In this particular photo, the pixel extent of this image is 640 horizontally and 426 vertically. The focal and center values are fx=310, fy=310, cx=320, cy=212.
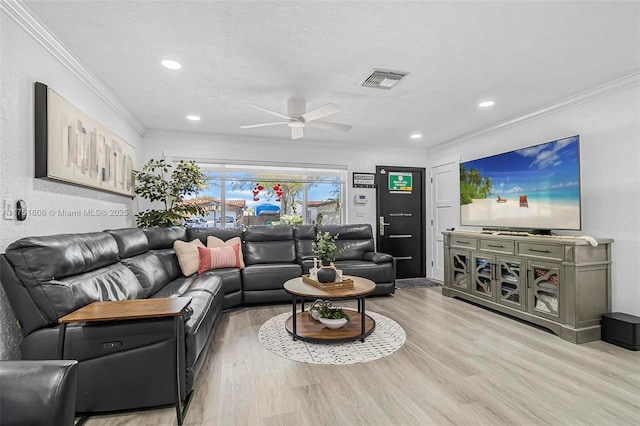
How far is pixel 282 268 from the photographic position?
13.6 feet

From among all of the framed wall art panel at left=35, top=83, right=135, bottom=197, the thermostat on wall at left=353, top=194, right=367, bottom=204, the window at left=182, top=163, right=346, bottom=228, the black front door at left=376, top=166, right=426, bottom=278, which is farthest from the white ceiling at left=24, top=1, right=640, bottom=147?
the black front door at left=376, top=166, right=426, bottom=278

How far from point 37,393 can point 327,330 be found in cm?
219

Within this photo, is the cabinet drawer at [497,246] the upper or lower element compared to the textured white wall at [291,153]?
lower

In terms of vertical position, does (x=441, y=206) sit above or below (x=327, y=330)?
above

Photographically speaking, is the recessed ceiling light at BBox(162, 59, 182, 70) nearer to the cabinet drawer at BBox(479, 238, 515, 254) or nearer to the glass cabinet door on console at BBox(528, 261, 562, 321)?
the cabinet drawer at BBox(479, 238, 515, 254)

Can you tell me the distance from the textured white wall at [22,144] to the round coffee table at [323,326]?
1897mm

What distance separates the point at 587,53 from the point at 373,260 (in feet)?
10.6

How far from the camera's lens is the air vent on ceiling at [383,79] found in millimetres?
2777

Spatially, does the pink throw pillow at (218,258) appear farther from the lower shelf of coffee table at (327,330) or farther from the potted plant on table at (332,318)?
the potted plant on table at (332,318)

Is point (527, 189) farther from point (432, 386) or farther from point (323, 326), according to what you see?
point (323, 326)

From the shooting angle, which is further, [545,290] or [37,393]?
[545,290]

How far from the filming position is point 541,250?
10.5 ft

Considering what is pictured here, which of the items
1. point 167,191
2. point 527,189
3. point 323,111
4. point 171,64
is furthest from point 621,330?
point 167,191

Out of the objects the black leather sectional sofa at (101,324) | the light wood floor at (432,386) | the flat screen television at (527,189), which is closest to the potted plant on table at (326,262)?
the light wood floor at (432,386)
